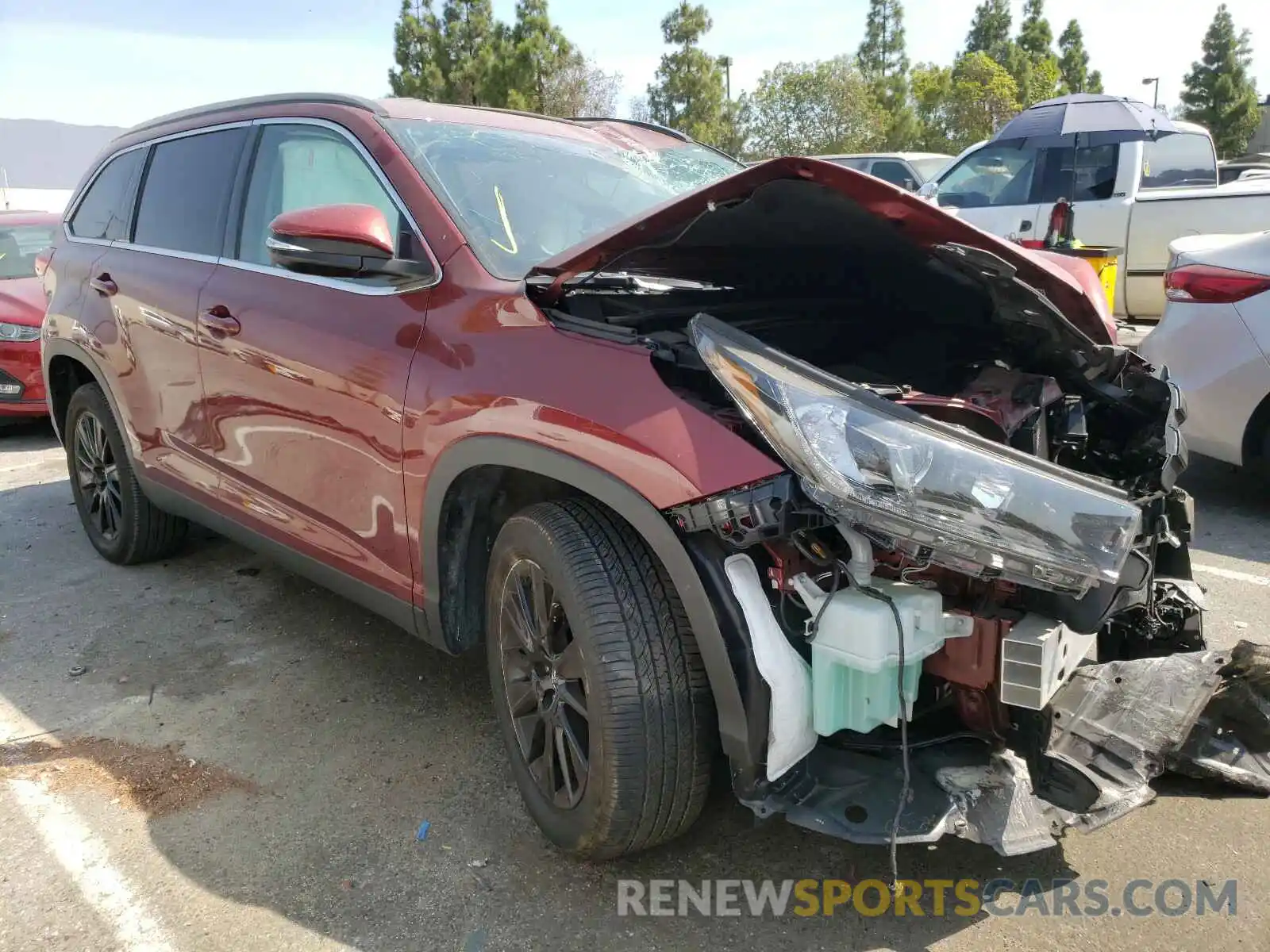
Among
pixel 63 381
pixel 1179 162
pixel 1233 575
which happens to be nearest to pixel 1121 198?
pixel 1179 162

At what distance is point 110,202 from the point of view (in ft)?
14.8

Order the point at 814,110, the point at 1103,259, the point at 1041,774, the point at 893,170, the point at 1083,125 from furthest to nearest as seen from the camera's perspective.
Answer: the point at 814,110 → the point at 893,170 → the point at 1083,125 → the point at 1103,259 → the point at 1041,774

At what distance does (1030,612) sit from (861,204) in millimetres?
881

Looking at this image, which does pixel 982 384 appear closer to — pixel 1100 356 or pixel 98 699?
pixel 1100 356

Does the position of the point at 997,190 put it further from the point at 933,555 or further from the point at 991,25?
the point at 991,25

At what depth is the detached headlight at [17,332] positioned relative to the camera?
7.46 metres

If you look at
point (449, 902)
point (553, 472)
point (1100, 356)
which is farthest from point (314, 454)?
point (1100, 356)

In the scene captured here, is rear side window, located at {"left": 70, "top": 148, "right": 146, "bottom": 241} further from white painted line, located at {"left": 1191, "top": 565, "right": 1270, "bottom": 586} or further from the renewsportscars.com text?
white painted line, located at {"left": 1191, "top": 565, "right": 1270, "bottom": 586}

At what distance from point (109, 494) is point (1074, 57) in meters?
59.9

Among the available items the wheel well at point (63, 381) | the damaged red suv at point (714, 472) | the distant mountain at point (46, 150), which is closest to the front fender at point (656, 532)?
the damaged red suv at point (714, 472)

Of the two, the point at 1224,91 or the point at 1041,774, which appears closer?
the point at 1041,774

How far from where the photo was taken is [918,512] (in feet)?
5.86

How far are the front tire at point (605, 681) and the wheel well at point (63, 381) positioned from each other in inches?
125

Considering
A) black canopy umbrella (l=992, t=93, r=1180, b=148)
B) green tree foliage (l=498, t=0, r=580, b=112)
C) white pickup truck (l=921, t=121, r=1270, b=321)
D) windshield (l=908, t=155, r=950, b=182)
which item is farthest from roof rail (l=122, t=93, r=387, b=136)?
green tree foliage (l=498, t=0, r=580, b=112)
